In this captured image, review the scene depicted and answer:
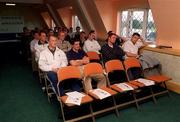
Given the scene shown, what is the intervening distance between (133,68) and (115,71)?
0.50 meters

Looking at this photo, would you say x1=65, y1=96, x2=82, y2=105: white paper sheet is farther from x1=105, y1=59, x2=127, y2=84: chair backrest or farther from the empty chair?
the empty chair

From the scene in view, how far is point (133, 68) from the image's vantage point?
4336 mm

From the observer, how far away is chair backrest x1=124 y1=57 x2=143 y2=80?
3963 mm

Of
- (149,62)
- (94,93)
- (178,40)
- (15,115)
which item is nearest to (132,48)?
(149,62)

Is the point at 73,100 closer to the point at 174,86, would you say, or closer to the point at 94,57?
the point at 94,57

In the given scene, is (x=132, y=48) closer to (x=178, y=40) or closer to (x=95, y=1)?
(x=178, y=40)

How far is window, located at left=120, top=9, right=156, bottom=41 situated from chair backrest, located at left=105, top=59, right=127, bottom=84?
6.36 ft

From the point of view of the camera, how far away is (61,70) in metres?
3.26

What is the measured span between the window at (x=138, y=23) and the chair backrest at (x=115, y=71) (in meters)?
1.94

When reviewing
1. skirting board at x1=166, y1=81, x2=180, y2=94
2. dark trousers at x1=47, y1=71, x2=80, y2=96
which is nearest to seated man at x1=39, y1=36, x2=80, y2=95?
dark trousers at x1=47, y1=71, x2=80, y2=96

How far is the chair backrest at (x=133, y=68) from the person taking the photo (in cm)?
396

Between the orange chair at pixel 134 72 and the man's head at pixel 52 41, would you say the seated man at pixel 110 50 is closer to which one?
the orange chair at pixel 134 72

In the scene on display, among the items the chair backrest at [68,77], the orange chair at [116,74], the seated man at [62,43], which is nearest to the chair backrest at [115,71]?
the orange chair at [116,74]

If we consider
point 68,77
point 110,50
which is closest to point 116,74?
point 110,50
